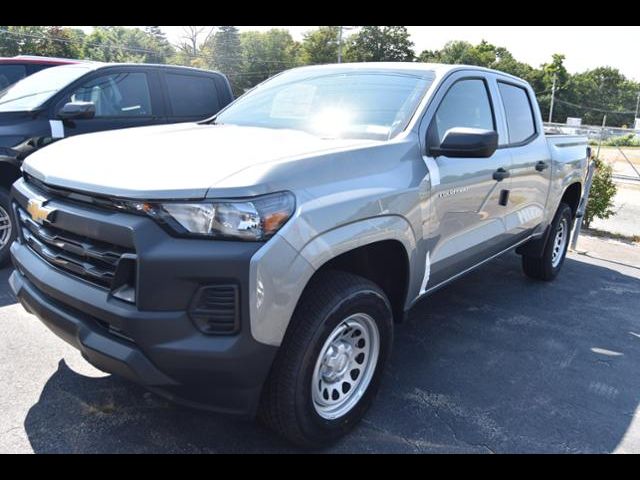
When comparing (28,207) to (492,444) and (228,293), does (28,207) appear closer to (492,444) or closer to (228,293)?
(228,293)

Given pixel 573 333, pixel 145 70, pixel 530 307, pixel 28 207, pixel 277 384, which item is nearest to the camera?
pixel 277 384

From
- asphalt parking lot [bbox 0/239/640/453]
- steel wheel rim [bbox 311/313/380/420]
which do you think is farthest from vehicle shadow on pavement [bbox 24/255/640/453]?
steel wheel rim [bbox 311/313/380/420]

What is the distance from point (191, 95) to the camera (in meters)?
6.20

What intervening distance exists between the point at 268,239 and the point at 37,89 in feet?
14.7

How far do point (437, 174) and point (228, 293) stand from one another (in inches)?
61.9

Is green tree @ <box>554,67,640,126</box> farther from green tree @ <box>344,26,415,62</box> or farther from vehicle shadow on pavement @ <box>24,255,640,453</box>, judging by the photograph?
vehicle shadow on pavement @ <box>24,255,640,453</box>

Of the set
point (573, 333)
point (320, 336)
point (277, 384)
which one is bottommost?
point (573, 333)

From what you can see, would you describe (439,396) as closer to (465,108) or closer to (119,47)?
(465,108)

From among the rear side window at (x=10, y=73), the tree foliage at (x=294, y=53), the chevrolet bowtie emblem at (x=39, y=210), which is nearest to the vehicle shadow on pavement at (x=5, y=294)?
the chevrolet bowtie emblem at (x=39, y=210)

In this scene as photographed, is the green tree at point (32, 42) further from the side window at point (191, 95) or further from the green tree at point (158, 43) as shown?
the side window at point (191, 95)

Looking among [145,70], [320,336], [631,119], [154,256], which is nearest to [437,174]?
[320,336]

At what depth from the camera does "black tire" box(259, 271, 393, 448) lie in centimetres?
227

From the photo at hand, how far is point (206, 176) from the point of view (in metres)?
2.13

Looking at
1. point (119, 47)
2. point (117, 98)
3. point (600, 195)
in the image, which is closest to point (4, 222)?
point (117, 98)
